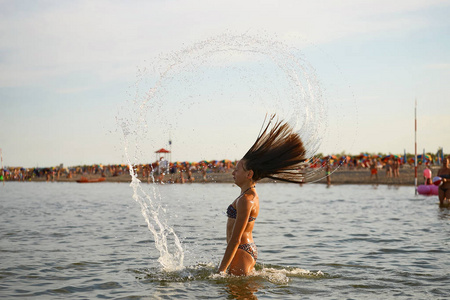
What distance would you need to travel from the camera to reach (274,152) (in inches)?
262

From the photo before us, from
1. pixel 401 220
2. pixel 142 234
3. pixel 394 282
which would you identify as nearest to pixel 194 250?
pixel 142 234

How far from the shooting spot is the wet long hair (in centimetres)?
664

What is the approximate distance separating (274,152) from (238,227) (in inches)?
40.9

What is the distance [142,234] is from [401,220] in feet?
30.0

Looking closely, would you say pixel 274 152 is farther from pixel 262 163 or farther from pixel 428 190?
pixel 428 190

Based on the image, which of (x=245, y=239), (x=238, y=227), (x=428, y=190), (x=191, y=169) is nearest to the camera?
(x=238, y=227)

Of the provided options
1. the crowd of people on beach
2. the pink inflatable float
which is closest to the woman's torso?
the pink inflatable float

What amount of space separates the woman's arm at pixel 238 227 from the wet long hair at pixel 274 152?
0.40 meters

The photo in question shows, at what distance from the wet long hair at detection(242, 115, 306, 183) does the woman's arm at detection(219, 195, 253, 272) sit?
395 mm

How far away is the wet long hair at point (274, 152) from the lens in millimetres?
6645

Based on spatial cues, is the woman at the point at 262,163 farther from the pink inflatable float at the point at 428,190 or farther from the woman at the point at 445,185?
the pink inflatable float at the point at 428,190

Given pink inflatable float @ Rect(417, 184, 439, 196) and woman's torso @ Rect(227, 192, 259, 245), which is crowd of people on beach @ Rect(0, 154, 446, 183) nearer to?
pink inflatable float @ Rect(417, 184, 439, 196)

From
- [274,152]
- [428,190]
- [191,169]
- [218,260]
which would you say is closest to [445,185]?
[428,190]

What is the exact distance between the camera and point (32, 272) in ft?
30.9
